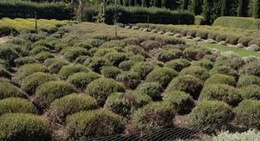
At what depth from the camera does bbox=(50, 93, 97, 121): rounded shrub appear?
30.7 ft

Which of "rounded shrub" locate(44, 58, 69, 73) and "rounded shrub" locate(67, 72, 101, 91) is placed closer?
"rounded shrub" locate(67, 72, 101, 91)

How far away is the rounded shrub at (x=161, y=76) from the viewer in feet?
44.3

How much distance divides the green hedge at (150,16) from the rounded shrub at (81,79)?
126ft

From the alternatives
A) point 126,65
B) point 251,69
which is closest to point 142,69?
point 126,65

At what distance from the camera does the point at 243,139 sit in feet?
22.3

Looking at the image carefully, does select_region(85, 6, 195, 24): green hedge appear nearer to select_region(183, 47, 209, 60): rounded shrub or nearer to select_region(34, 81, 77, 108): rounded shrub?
select_region(183, 47, 209, 60): rounded shrub

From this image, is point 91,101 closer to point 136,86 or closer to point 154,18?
point 136,86

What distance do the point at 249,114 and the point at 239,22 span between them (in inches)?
1614

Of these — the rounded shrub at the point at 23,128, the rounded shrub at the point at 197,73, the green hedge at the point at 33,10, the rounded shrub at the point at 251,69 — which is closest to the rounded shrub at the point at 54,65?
the rounded shrub at the point at 197,73

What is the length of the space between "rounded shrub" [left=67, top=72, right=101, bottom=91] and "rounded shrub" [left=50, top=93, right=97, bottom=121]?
7.66 ft

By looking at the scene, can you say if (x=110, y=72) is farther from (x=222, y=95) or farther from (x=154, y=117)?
(x=154, y=117)

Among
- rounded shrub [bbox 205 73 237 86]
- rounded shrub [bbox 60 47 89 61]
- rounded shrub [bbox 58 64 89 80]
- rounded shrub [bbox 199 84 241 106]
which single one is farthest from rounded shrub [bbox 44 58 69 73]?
rounded shrub [bbox 199 84 241 106]

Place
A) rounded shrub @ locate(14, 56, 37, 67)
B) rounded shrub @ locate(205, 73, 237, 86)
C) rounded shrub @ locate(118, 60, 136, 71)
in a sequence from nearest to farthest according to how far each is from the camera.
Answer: rounded shrub @ locate(205, 73, 237, 86) < rounded shrub @ locate(118, 60, 136, 71) < rounded shrub @ locate(14, 56, 37, 67)

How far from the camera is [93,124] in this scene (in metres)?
8.42
